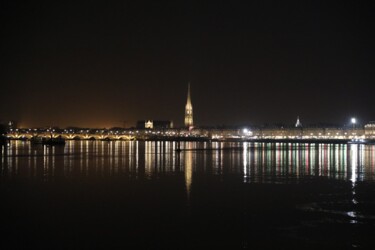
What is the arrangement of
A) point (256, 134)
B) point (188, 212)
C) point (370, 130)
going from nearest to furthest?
point (188, 212), point (370, 130), point (256, 134)

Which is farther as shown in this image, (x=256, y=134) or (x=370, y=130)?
(x=256, y=134)

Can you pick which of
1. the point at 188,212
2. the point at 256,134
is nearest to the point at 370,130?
the point at 256,134

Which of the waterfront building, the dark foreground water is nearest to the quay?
the waterfront building

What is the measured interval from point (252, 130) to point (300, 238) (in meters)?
181

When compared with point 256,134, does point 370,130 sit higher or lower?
higher

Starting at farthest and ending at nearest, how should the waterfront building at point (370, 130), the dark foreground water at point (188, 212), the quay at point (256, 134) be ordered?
the quay at point (256, 134) < the waterfront building at point (370, 130) < the dark foreground water at point (188, 212)

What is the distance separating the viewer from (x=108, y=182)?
26.2 meters

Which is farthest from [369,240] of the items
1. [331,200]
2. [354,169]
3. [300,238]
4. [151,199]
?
[354,169]

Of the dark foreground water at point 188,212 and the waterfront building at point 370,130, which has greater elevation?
the waterfront building at point 370,130

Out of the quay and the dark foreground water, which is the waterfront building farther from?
the dark foreground water

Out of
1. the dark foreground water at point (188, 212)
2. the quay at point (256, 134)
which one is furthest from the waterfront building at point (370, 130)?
the dark foreground water at point (188, 212)

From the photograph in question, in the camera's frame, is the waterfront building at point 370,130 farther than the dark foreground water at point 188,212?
Yes

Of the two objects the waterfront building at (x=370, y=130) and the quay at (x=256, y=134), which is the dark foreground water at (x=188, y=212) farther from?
the waterfront building at (x=370, y=130)

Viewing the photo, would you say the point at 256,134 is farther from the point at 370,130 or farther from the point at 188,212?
the point at 188,212
